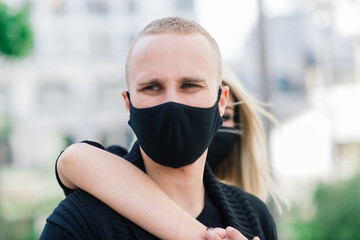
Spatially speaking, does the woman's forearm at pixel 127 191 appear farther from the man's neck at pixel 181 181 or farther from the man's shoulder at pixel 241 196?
the man's shoulder at pixel 241 196

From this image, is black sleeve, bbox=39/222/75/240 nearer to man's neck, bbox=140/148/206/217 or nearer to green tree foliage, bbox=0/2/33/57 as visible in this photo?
man's neck, bbox=140/148/206/217

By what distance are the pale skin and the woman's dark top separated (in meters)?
0.04

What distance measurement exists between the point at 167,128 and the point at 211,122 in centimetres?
20

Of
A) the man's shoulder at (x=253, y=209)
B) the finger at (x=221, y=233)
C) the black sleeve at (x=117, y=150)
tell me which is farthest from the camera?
the black sleeve at (x=117, y=150)

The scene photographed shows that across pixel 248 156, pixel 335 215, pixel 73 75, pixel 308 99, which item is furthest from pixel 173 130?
pixel 73 75

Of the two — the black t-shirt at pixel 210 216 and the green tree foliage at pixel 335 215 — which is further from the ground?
the black t-shirt at pixel 210 216

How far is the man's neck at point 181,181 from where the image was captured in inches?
73.4

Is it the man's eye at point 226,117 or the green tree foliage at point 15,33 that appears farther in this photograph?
the green tree foliage at point 15,33

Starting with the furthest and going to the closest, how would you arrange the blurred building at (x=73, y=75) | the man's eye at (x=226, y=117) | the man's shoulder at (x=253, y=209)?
the blurred building at (x=73, y=75) → the man's eye at (x=226, y=117) → the man's shoulder at (x=253, y=209)

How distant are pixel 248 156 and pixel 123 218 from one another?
1375mm

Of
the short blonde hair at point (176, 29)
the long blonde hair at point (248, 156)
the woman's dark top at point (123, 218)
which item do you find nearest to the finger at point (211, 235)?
the woman's dark top at point (123, 218)

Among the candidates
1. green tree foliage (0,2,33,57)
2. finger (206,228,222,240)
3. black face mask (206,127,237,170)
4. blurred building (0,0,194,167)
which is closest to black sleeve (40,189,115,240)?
finger (206,228,222,240)

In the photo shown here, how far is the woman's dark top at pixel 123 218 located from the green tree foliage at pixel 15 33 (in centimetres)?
483

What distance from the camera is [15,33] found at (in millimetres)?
6289
